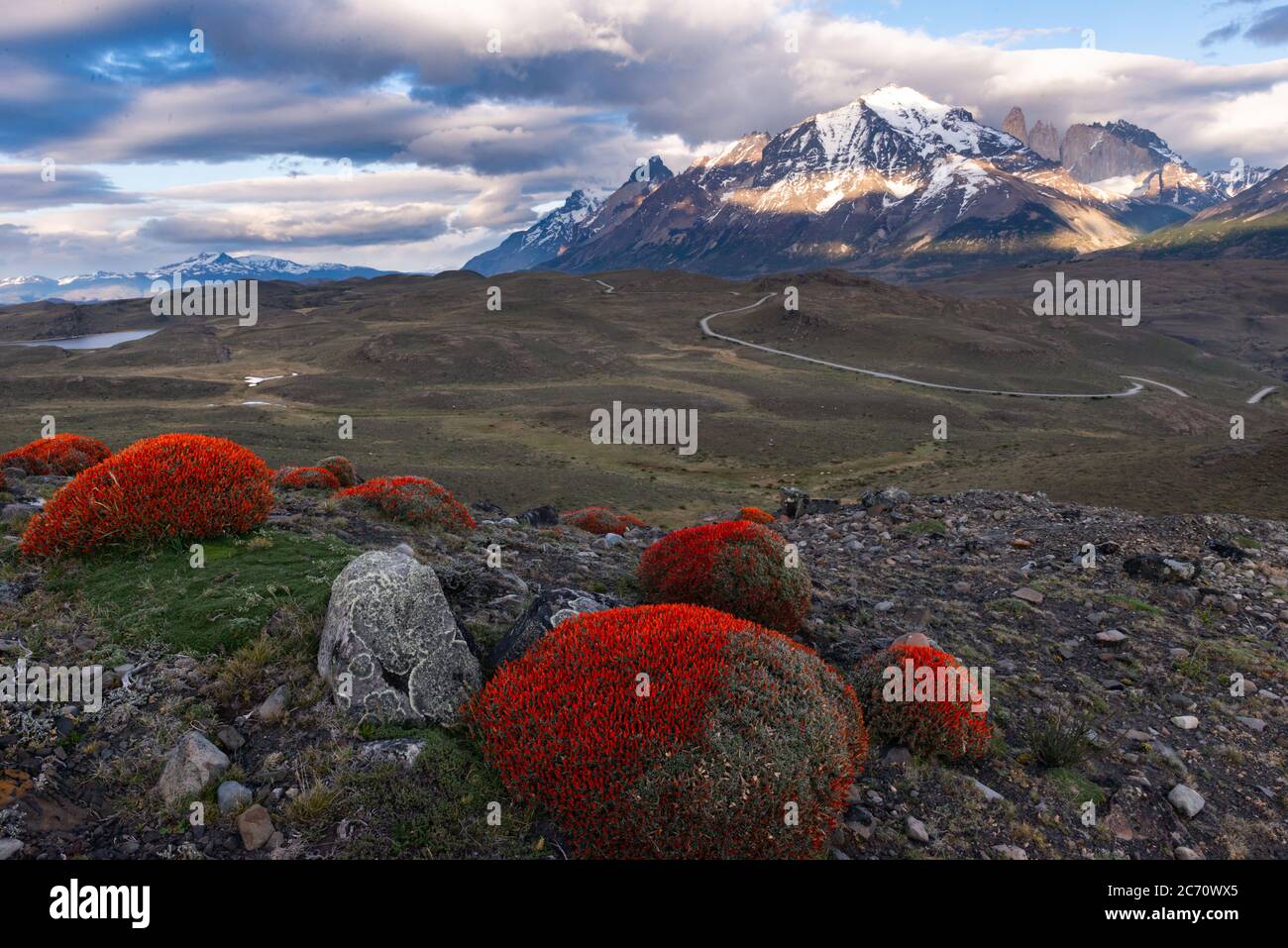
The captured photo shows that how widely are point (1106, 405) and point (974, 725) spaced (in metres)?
86.3

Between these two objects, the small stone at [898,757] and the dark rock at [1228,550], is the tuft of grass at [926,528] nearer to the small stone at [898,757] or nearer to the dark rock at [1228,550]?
the dark rock at [1228,550]

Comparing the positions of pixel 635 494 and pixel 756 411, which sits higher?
pixel 756 411

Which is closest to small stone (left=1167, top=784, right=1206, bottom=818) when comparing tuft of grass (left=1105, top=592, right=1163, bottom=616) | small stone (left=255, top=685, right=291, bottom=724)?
tuft of grass (left=1105, top=592, right=1163, bottom=616)

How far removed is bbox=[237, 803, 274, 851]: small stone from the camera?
520 cm

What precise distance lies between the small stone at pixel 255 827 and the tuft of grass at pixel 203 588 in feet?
8.34

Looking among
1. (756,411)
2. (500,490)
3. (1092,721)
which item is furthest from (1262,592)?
(756,411)

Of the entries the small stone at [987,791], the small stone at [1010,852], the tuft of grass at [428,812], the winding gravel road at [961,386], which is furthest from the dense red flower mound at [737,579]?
the winding gravel road at [961,386]

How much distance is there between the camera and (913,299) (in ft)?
467

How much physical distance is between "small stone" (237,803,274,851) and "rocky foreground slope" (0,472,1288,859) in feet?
0.05

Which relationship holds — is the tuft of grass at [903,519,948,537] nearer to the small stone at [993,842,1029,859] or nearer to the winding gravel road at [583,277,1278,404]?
the small stone at [993,842,1029,859]

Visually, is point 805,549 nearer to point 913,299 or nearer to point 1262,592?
point 1262,592

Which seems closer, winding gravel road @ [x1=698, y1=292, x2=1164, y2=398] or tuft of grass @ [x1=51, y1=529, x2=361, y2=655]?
tuft of grass @ [x1=51, y1=529, x2=361, y2=655]

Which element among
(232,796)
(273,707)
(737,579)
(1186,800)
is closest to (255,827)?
(232,796)

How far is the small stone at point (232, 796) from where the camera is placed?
17.9ft
